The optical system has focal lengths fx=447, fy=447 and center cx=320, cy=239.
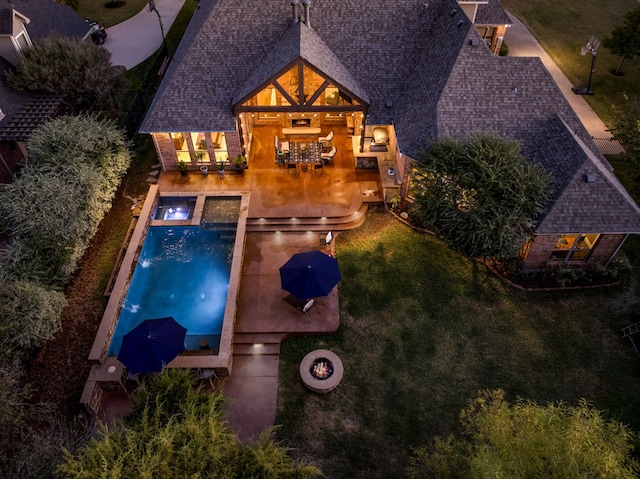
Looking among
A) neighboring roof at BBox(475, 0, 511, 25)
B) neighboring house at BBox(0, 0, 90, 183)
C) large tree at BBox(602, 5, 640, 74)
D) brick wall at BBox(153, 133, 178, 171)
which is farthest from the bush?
large tree at BBox(602, 5, 640, 74)

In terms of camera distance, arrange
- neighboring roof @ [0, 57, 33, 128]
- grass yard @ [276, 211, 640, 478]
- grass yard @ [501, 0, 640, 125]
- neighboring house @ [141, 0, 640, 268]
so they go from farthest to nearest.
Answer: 1. grass yard @ [501, 0, 640, 125]
2. neighboring roof @ [0, 57, 33, 128]
3. neighboring house @ [141, 0, 640, 268]
4. grass yard @ [276, 211, 640, 478]

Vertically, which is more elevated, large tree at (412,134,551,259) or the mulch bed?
large tree at (412,134,551,259)

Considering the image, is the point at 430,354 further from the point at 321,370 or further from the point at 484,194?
the point at 484,194

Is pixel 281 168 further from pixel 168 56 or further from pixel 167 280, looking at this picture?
pixel 168 56

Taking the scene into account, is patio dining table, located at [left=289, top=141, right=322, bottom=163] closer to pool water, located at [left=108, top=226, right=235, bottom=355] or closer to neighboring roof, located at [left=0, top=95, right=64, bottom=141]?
pool water, located at [left=108, top=226, right=235, bottom=355]

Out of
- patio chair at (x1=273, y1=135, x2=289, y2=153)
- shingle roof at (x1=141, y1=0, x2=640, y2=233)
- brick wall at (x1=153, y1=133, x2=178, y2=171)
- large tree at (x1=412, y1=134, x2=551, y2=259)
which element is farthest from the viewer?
patio chair at (x1=273, y1=135, x2=289, y2=153)

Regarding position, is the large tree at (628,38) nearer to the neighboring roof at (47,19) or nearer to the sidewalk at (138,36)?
the sidewalk at (138,36)
